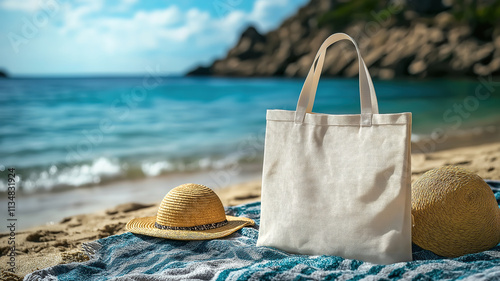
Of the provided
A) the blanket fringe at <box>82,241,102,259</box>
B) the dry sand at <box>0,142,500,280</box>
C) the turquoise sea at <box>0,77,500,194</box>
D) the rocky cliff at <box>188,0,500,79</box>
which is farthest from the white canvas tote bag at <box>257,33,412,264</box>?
the rocky cliff at <box>188,0,500,79</box>

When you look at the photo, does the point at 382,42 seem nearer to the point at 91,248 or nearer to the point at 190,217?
the point at 190,217

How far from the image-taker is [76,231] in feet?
10.5

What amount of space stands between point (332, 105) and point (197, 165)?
33.9 ft

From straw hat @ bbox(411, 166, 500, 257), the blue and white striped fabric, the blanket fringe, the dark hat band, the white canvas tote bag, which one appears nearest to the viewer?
the blue and white striped fabric

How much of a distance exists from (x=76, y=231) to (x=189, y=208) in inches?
46.9

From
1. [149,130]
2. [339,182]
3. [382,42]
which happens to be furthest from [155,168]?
[382,42]

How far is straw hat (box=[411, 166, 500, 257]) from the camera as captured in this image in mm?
2146

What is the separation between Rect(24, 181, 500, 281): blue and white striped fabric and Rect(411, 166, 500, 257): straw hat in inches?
2.7

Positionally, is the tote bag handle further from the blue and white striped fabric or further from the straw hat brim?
the straw hat brim

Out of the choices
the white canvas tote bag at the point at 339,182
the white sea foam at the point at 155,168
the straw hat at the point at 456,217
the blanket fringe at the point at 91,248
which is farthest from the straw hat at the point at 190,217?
the white sea foam at the point at 155,168

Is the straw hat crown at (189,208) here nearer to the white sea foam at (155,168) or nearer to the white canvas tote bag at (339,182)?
the white canvas tote bag at (339,182)

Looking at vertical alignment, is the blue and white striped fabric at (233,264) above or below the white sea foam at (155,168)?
below

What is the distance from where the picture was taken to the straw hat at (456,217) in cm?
215

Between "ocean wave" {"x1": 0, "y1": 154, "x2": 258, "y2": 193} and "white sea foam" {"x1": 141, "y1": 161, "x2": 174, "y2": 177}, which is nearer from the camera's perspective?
"ocean wave" {"x1": 0, "y1": 154, "x2": 258, "y2": 193}
